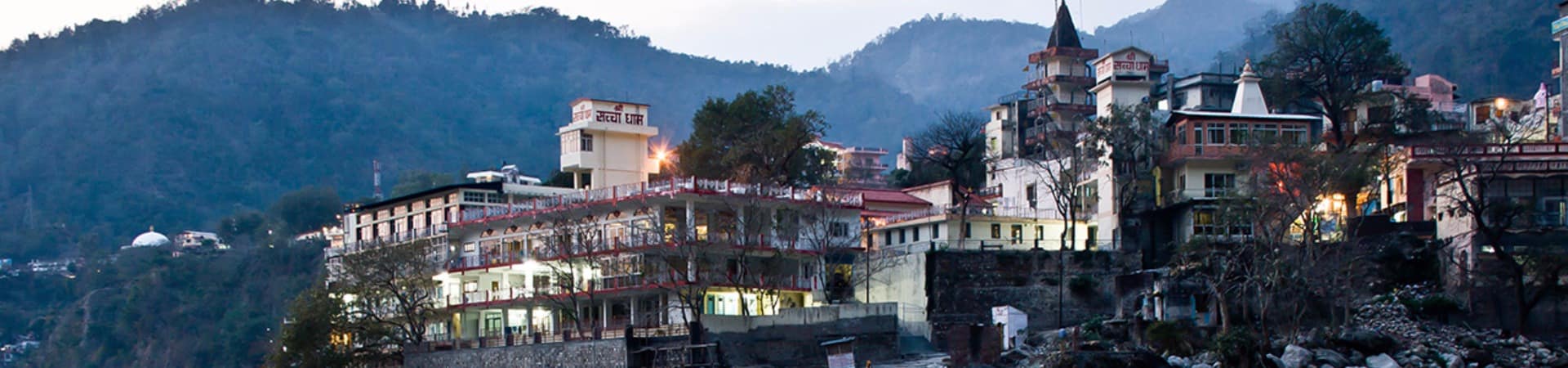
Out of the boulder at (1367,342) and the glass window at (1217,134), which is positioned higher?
the glass window at (1217,134)

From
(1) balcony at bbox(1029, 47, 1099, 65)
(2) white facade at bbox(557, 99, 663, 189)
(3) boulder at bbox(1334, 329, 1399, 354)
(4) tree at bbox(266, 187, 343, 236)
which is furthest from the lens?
(4) tree at bbox(266, 187, 343, 236)

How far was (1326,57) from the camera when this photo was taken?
75.2m

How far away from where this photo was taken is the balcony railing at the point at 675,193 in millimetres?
61750

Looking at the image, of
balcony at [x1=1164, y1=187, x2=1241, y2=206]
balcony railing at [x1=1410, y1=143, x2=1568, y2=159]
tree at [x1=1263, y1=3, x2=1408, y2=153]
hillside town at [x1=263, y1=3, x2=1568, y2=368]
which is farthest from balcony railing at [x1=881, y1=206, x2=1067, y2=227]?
balcony railing at [x1=1410, y1=143, x2=1568, y2=159]

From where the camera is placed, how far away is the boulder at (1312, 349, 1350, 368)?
158 feet

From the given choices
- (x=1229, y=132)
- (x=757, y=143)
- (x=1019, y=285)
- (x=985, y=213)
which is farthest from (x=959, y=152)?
(x=1019, y=285)

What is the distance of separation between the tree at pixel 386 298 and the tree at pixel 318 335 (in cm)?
58

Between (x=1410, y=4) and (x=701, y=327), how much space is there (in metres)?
112

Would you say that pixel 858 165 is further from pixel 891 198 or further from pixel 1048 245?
pixel 1048 245

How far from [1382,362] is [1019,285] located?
1534 centimetres

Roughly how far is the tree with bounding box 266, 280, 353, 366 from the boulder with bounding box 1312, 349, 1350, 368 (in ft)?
114

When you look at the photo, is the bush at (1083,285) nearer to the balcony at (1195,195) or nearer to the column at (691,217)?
the balcony at (1195,195)

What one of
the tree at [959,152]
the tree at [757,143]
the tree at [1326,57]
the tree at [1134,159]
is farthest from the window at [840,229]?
the tree at [1326,57]

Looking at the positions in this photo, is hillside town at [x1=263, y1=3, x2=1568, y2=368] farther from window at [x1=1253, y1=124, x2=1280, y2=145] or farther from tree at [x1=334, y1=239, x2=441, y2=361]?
tree at [x1=334, y1=239, x2=441, y2=361]
